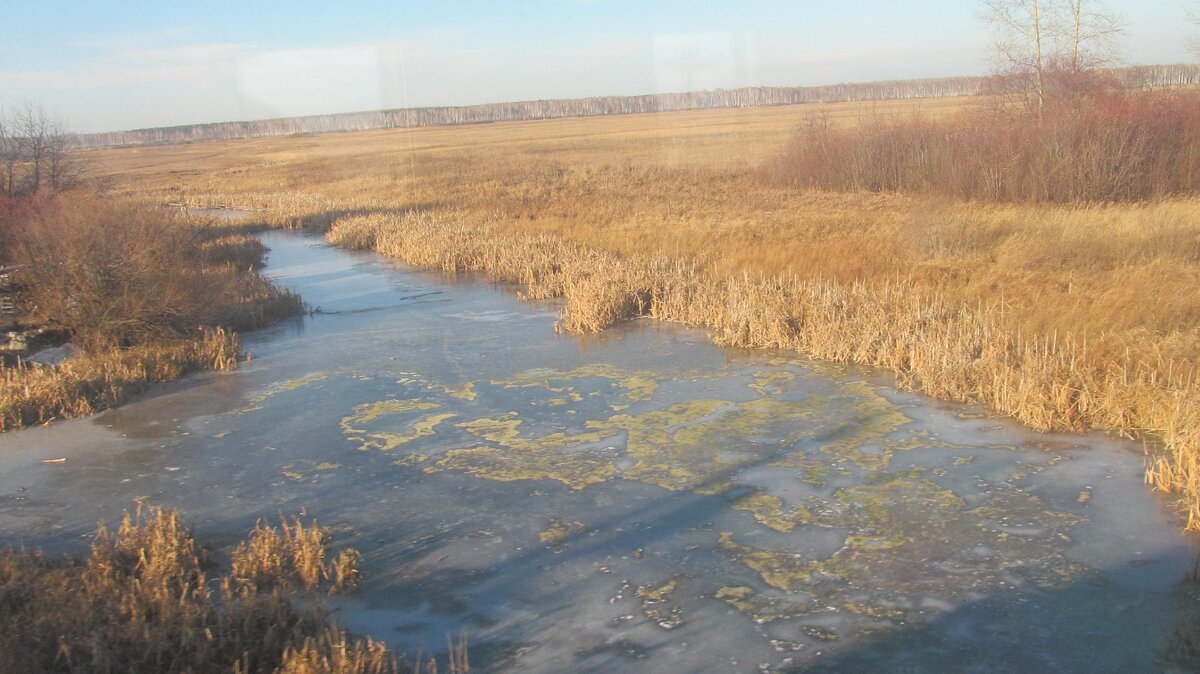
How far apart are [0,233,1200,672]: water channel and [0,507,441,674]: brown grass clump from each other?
0.44 m

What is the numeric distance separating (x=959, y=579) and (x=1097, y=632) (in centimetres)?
76

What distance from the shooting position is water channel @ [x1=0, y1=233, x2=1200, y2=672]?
472cm

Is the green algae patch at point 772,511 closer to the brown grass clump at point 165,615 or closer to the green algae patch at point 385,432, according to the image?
the brown grass clump at point 165,615

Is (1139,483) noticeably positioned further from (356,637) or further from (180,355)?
(180,355)

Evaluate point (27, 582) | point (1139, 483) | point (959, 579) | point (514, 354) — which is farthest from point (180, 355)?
point (1139, 483)

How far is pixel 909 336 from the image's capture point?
9.69 meters

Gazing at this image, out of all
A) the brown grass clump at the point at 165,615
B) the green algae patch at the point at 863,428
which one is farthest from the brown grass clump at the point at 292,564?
the green algae patch at the point at 863,428

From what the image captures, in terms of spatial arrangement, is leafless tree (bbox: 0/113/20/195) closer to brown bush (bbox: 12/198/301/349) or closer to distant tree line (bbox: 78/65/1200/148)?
brown bush (bbox: 12/198/301/349)

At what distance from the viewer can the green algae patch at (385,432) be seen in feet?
26.5

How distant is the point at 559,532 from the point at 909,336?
5.23m

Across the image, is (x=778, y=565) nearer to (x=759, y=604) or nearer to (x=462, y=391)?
(x=759, y=604)

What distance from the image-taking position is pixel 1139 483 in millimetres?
6480

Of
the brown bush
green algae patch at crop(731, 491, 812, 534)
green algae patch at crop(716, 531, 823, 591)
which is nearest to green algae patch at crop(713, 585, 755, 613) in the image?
green algae patch at crop(716, 531, 823, 591)

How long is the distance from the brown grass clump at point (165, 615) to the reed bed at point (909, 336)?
5.29m
